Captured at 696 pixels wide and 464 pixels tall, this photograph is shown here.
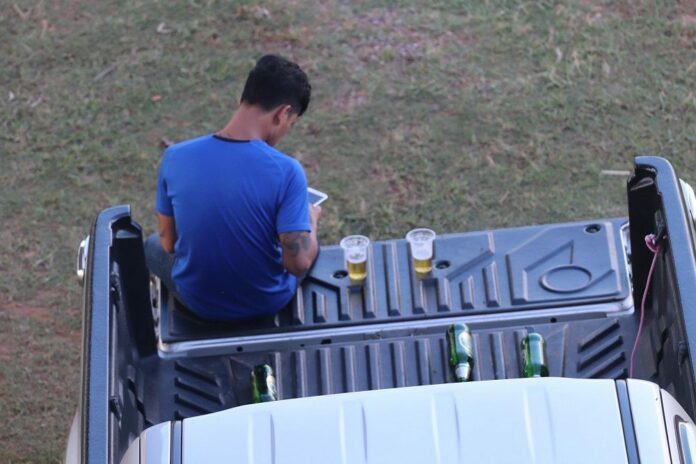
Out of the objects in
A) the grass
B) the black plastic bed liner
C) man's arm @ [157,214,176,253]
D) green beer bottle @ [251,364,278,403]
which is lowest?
green beer bottle @ [251,364,278,403]

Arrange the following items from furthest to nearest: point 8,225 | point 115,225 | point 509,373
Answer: point 8,225, point 509,373, point 115,225

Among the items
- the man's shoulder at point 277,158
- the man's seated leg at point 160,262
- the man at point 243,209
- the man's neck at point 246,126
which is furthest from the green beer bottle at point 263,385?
the man's neck at point 246,126

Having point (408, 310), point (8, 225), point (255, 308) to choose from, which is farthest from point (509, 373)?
point (8, 225)

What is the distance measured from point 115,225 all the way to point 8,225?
8.09ft

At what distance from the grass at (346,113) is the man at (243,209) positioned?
1156 millimetres

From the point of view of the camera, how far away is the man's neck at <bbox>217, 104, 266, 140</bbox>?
15.4 feet

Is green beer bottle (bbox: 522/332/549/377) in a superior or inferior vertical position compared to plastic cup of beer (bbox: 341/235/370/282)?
inferior

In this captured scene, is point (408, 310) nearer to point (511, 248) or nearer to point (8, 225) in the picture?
point (511, 248)

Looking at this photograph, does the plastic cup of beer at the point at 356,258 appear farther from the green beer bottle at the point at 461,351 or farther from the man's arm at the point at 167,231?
the man's arm at the point at 167,231

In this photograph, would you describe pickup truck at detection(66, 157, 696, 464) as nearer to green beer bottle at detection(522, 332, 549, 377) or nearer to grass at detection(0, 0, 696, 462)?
green beer bottle at detection(522, 332, 549, 377)

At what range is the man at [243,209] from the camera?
4.61 m

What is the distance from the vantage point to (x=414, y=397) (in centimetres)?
300

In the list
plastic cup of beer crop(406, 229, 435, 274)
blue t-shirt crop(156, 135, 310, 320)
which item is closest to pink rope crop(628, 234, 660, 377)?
plastic cup of beer crop(406, 229, 435, 274)

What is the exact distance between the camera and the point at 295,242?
470 centimetres
